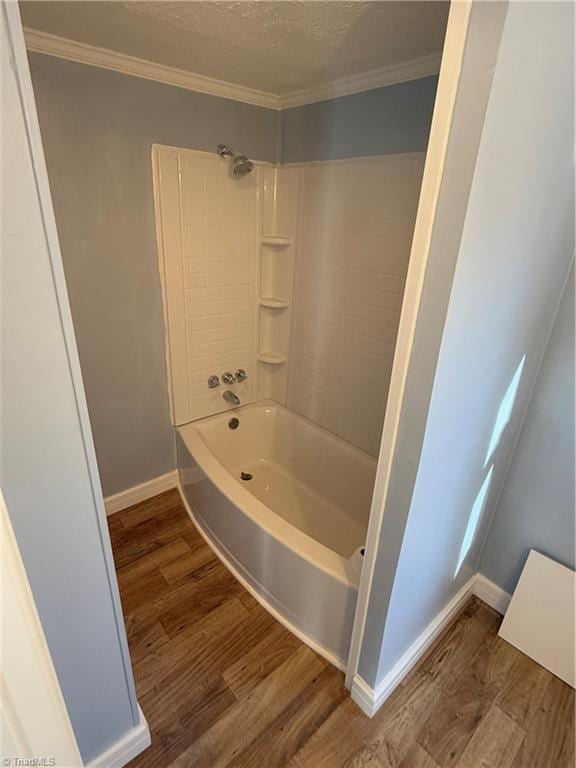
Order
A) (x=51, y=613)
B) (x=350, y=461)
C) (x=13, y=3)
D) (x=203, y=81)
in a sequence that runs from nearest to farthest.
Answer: (x=13, y=3), (x=51, y=613), (x=203, y=81), (x=350, y=461)

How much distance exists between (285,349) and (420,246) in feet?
5.72

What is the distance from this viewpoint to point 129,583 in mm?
1885

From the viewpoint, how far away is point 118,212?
1859 mm

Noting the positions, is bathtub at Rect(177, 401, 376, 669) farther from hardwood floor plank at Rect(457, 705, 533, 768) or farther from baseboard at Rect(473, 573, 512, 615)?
baseboard at Rect(473, 573, 512, 615)

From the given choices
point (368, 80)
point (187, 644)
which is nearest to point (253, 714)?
point (187, 644)

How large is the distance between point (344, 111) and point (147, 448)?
Answer: 2.06 m

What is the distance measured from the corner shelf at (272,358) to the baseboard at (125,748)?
1.82 meters

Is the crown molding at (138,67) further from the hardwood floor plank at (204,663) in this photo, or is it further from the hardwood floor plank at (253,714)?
the hardwood floor plank at (253,714)

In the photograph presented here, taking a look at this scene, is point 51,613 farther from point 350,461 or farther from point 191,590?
point 350,461

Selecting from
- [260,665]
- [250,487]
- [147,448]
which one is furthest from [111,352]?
[260,665]

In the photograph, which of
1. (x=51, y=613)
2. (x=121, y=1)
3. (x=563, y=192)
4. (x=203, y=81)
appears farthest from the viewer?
(x=203, y=81)

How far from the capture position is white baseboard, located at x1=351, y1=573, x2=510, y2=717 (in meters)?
1.40

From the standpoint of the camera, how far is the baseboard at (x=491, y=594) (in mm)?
1781

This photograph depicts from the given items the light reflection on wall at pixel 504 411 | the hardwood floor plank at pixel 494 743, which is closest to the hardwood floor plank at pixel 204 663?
the hardwood floor plank at pixel 494 743
